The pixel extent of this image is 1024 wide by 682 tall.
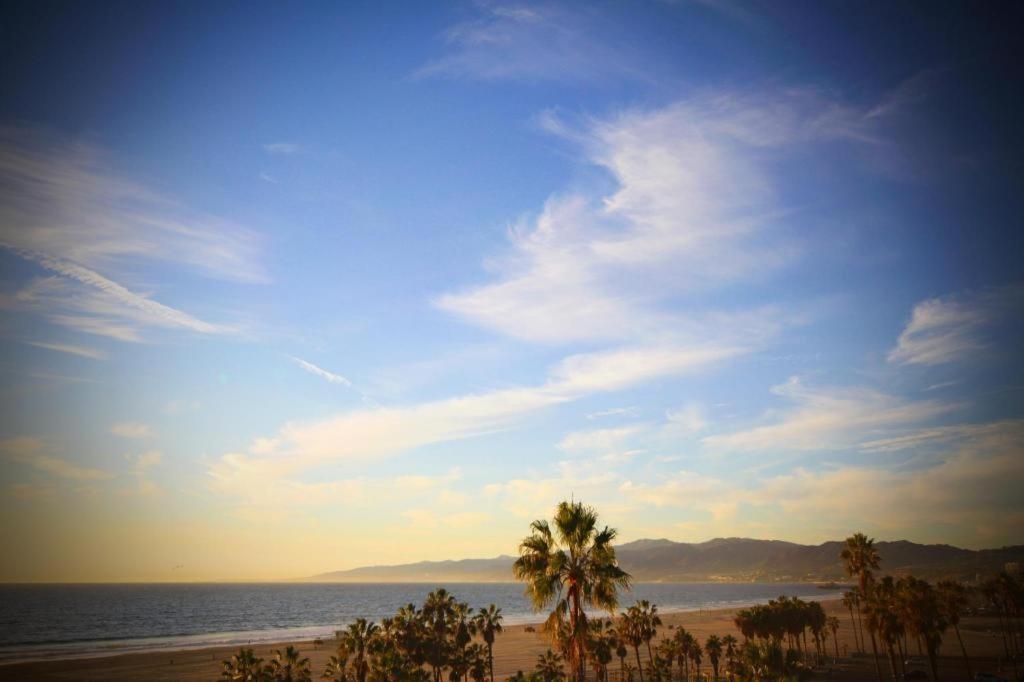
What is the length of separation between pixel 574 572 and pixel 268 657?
94.2 m

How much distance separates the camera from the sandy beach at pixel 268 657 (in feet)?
250

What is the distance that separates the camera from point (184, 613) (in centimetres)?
19662

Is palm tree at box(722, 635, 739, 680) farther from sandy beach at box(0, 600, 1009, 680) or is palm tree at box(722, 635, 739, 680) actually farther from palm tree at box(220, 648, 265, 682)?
palm tree at box(220, 648, 265, 682)

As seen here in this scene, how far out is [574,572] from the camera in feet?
70.5

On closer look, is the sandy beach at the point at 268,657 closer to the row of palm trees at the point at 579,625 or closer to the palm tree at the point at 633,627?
the row of palm trees at the point at 579,625

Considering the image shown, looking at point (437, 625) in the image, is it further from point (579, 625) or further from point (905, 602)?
point (905, 602)

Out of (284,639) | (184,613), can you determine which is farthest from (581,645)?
(184,613)

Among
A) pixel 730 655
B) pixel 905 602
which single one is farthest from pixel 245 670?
pixel 905 602

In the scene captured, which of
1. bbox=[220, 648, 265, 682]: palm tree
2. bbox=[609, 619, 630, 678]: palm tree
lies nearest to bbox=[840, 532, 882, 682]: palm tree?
bbox=[609, 619, 630, 678]: palm tree

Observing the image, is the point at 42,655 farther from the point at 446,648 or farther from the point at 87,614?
the point at 87,614

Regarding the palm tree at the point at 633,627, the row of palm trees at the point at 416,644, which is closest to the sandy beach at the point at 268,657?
the palm tree at the point at 633,627

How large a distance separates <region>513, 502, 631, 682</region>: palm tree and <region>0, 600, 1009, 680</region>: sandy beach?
65.0 m

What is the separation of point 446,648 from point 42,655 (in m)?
91.3

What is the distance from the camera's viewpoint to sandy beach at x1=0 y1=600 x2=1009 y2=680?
7606 cm
